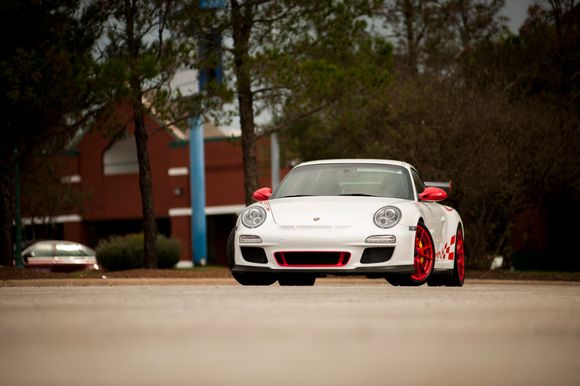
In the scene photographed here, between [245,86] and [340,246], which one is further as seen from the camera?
[245,86]

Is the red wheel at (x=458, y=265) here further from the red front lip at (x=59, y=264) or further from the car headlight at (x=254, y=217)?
the red front lip at (x=59, y=264)

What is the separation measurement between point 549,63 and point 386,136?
9633 millimetres

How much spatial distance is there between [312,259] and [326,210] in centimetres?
56

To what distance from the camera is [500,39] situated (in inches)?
1510

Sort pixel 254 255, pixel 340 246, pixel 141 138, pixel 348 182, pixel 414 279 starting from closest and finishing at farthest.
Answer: pixel 340 246, pixel 254 255, pixel 414 279, pixel 348 182, pixel 141 138

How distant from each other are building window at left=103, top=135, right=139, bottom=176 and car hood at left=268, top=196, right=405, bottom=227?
140 feet

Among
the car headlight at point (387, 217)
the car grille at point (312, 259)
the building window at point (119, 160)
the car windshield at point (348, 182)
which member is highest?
the building window at point (119, 160)

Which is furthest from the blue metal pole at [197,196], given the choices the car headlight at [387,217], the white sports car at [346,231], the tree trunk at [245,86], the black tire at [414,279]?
the car headlight at [387,217]

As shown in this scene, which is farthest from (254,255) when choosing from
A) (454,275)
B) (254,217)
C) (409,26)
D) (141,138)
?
(409,26)

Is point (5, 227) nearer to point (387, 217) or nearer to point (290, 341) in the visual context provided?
point (387, 217)

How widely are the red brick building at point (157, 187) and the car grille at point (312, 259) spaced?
38136 mm

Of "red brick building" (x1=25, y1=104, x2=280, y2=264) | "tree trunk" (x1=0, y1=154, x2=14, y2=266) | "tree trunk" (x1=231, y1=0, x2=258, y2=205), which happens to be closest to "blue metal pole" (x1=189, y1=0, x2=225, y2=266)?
"red brick building" (x1=25, y1=104, x2=280, y2=264)

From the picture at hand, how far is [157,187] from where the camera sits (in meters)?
52.9

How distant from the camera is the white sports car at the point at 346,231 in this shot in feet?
37.0
